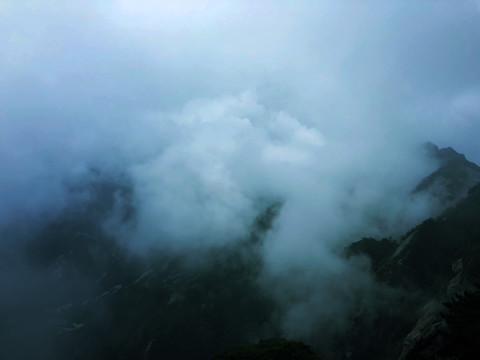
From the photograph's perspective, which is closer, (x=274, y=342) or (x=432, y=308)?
(x=274, y=342)

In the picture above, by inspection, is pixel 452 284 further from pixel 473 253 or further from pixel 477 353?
pixel 477 353

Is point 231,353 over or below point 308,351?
over

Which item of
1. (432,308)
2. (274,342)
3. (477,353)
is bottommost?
(477,353)

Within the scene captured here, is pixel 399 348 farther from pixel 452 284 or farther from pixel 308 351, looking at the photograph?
pixel 308 351

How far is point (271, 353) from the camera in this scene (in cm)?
10556

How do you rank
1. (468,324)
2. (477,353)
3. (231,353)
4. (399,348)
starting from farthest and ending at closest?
(399,348) < (231,353) < (468,324) < (477,353)

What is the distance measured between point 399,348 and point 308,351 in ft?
296

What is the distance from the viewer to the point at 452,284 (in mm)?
184375

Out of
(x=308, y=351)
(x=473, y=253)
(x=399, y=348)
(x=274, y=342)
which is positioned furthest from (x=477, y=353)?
(x=473, y=253)

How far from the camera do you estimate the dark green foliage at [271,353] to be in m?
104

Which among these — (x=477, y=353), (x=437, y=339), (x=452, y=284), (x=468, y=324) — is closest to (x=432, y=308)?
(x=452, y=284)

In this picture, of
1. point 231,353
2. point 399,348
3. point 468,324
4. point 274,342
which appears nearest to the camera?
point 468,324

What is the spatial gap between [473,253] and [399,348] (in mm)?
59171

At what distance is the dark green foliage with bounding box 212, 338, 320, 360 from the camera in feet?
340
